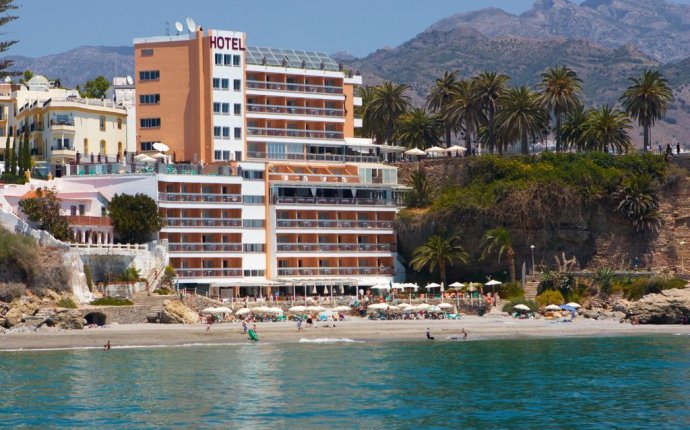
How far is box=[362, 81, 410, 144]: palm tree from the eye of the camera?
122312 mm

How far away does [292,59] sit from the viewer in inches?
4491

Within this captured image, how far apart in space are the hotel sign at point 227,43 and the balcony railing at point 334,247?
1681cm

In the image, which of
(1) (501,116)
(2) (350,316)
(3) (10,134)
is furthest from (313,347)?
(3) (10,134)

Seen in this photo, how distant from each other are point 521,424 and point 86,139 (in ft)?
228

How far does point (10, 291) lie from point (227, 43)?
31.3 metres

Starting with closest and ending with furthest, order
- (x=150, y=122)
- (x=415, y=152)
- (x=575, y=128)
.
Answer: (x=150, y=122), (x=415, y=152), (x=575, y=128)

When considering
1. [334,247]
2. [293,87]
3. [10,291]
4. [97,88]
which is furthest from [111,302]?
[97,88]

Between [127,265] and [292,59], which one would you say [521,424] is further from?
[292,59]

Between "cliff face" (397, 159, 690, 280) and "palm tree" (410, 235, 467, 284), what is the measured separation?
1606 millimetres

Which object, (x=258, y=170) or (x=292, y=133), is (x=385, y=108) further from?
(x=258, y=170)

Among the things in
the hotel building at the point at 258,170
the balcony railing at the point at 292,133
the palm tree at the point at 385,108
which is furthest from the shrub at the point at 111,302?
the palm tree at the point at 385,108

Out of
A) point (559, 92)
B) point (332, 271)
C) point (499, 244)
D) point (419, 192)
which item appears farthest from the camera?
point (559, 92)

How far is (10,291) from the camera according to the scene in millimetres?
87188

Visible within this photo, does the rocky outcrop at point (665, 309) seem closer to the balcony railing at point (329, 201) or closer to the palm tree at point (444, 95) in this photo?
the balcony railing at point (329, 201)
